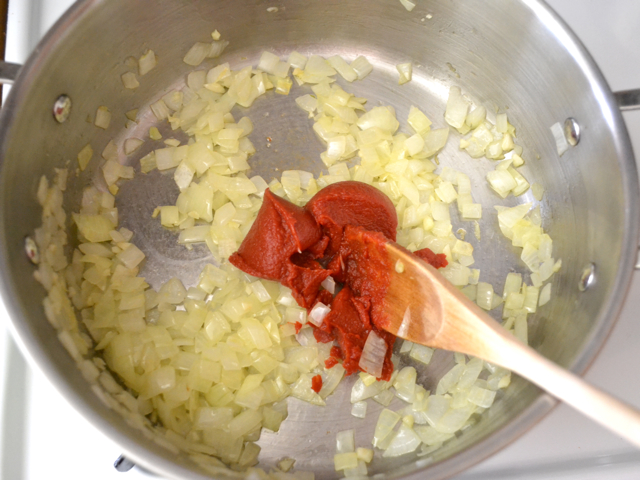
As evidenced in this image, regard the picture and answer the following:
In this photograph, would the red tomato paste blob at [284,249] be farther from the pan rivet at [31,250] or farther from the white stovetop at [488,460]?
the white stovetop at [488,460]

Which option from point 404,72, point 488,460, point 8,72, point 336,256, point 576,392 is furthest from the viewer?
point 404,72

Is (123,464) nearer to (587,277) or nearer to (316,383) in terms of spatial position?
(316,383)

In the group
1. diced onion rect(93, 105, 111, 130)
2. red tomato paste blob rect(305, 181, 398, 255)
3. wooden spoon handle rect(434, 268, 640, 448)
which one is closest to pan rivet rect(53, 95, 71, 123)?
diced onion rect(93, 105, 111, 130)

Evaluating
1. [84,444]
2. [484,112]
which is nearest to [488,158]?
[484,112]

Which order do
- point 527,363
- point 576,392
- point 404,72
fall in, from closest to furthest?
1. point 576,392
2. point 527,363
3. point 404,72

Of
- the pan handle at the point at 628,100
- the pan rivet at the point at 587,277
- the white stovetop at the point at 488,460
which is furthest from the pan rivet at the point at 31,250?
the pan handle at the point at 628,100

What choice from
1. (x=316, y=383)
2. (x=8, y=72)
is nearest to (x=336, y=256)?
(x=316, y=383)
